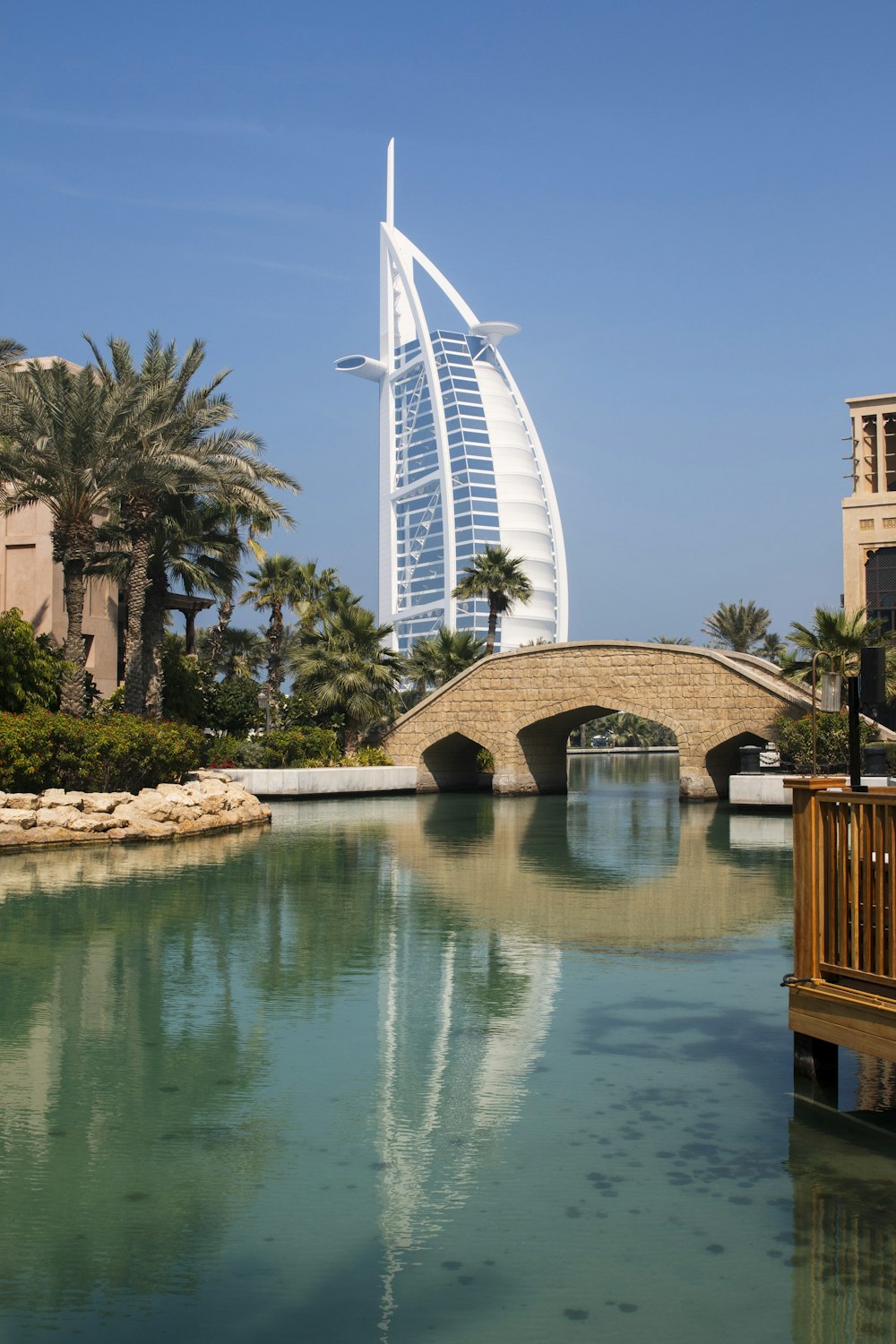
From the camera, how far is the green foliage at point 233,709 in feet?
124

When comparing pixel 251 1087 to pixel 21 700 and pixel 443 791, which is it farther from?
pixel 443 791

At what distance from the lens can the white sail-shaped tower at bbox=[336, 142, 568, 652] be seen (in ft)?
385

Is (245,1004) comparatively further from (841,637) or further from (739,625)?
(739,625)

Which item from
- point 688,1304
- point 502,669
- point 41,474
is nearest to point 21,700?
point 41,474

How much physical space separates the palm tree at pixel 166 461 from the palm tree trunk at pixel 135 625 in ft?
0.07

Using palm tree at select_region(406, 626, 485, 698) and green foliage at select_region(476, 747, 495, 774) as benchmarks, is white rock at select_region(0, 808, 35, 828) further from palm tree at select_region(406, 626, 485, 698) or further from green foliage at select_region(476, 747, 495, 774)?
palm tree at select_region(406, 626, 485, 698)

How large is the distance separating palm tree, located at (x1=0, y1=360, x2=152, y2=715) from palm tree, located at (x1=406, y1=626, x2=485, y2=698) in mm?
22265

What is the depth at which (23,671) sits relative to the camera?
26578 mm

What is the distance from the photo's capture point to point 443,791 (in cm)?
4381

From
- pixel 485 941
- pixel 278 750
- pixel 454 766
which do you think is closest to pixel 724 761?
pixel 454 766

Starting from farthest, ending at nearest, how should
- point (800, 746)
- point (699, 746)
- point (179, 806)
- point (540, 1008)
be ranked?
point (699, 746)
point (800, 746)
point (179, 806)
point (540, 1008)

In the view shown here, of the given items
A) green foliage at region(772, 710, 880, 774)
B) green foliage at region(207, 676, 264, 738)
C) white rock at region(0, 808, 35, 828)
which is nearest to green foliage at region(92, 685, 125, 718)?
green foliage at region(207, 676, 264, 738)

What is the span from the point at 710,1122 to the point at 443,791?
3698 cm

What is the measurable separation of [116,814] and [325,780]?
13.6 meters
